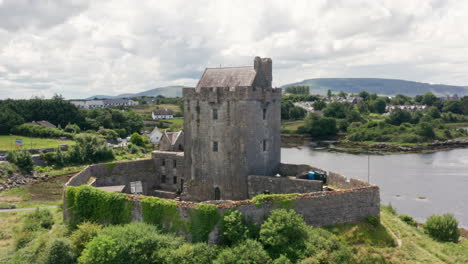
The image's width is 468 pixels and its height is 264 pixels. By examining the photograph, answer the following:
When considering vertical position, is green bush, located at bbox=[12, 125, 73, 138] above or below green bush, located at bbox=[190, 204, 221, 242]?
above

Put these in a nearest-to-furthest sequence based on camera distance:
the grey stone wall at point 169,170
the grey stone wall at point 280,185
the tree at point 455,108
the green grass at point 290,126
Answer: the grey stone wall at point 280,185 → the grey stone wall at point 169,170 → the green grass at point 290,126 → the tree at point 455,108

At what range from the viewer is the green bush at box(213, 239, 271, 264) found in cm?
1817

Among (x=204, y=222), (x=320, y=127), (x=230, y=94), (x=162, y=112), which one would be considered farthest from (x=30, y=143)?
(x=320, y=127)

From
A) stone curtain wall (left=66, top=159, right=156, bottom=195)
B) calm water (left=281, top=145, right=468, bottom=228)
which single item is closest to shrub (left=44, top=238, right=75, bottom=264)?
stone curtain wall (left=66, top=159, right=156, bottom=195)

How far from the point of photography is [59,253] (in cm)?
1995

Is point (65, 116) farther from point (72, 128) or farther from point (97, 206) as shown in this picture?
point (97, 206)

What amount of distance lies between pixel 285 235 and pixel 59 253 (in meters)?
12.2

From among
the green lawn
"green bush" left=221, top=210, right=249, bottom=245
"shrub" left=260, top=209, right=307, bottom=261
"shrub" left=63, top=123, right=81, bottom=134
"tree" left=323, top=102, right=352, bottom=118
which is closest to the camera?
"shrub" left=260, top=209, right=307, bottom=261

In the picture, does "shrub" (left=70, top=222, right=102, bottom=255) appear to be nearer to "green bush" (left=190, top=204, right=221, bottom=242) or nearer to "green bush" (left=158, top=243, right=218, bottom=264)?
"green bush" (left=158, top=243, right=218, bottom=264)

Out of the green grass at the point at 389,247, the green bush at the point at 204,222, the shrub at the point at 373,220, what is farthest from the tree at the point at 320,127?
the green bush at the point at 204,222

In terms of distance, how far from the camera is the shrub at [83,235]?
68.8 ft

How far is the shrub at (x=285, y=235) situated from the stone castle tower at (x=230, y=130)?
662cm

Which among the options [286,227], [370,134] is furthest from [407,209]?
[370,134]

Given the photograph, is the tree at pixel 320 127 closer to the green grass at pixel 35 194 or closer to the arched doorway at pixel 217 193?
the green grass at pixel 35 194
